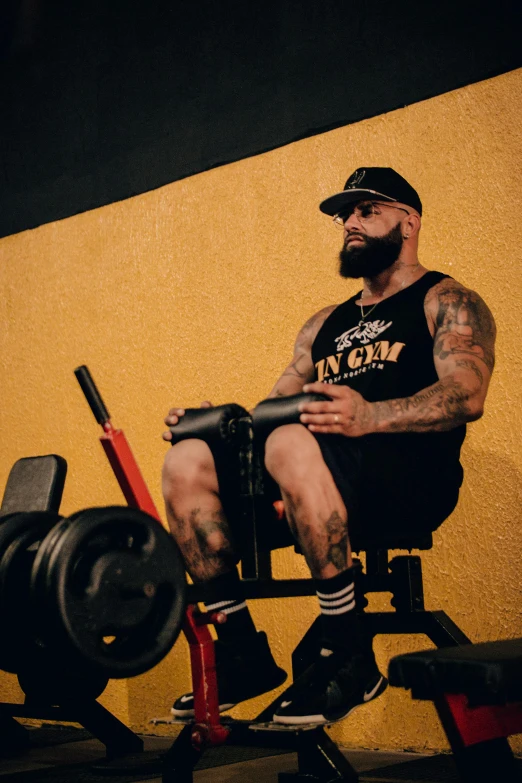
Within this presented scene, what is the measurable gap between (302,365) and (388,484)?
0.64m

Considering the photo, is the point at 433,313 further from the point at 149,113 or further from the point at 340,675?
A: the point at 149,113

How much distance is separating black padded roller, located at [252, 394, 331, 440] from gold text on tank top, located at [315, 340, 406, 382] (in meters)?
0.36

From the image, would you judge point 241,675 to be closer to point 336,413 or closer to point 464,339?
point 336,413

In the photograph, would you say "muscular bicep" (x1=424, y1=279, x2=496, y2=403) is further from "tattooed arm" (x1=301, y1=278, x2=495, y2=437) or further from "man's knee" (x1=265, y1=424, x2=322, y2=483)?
"man's knee" (x1=265, y1=424, x2=322, y2=483)

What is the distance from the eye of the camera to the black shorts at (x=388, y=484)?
1.70m

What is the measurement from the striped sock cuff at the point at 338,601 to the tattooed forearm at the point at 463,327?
1.85 feet

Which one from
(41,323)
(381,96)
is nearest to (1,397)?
(41,323)

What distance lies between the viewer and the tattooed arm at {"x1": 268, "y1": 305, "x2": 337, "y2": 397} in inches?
88.9

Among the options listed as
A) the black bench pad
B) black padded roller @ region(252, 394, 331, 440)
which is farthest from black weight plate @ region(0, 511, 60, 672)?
the black bench pad

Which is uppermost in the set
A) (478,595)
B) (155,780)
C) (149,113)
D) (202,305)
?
(149,113)

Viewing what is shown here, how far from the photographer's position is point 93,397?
5.88ft

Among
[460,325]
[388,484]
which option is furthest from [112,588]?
[460,325]

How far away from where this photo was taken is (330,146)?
2717 millimetres

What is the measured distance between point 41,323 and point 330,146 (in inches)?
56.8
